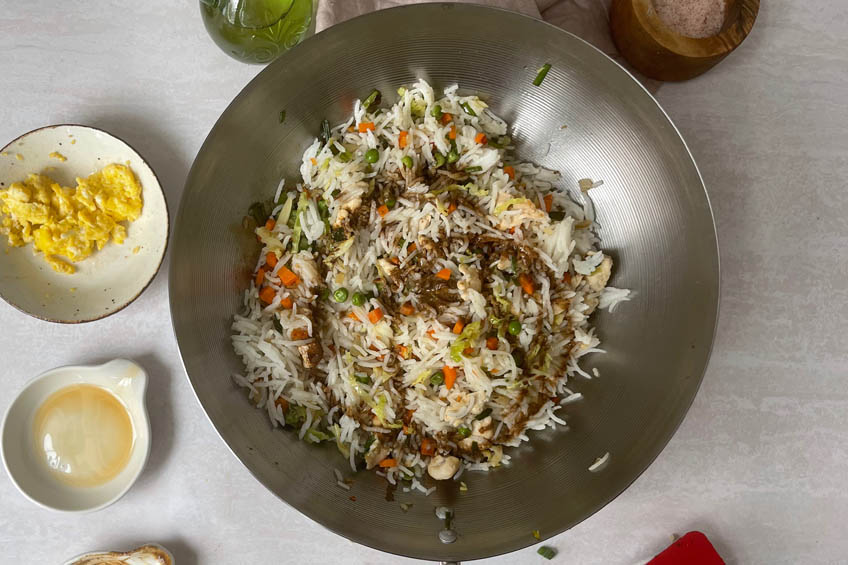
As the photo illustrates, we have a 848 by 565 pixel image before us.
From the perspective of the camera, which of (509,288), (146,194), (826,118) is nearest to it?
(509,288)

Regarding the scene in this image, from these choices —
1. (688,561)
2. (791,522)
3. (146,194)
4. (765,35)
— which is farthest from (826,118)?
(146,194)

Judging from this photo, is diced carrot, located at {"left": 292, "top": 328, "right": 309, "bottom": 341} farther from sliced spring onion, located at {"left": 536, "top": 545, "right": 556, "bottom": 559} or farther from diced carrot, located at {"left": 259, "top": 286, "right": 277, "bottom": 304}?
sliced spring onion, located at {"left": 536, "top": 545, "right": 556, "bottom": 559}

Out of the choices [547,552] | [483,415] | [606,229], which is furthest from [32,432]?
[606,229]

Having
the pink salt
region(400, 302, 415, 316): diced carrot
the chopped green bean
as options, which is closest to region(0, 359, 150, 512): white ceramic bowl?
region(400, 302, 415, 316): diced carrot

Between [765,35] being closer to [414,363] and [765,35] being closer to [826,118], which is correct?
[826,118]

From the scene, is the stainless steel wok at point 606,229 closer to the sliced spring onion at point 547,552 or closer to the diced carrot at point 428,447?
the diced carrot at point 428,447

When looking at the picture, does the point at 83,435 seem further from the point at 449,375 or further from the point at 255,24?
the point at 255,24

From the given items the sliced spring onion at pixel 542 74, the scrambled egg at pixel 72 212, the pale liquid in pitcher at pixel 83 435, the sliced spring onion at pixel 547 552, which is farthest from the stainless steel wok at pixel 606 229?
the pale liquid in pitcher at pixel 83 435
